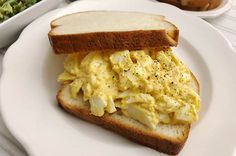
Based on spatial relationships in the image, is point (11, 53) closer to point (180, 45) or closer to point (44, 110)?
point (44, 110)

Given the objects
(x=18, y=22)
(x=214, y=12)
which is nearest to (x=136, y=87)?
(x=18, y=22)

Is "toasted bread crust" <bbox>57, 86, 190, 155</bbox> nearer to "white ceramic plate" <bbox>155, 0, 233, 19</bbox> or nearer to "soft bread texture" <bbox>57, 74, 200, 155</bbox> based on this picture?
"soft bread texture" <bbox>57, 74, 200, 155</bbox>

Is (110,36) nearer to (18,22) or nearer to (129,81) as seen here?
(129,81)

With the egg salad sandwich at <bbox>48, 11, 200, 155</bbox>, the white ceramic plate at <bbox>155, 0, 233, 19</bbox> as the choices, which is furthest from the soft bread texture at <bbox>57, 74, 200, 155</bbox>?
the white ceramic plate at <bbox>155, 0, 233, 19</bbox>

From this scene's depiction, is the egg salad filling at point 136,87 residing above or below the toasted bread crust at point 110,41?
below

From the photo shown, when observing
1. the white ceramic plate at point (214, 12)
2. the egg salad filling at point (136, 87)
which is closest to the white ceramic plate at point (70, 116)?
the egg salad filling at point (136, 87)

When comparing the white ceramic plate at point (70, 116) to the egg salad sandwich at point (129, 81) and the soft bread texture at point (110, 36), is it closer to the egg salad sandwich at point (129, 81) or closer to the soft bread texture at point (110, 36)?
the egg salad sandwich at point (129, 81)
